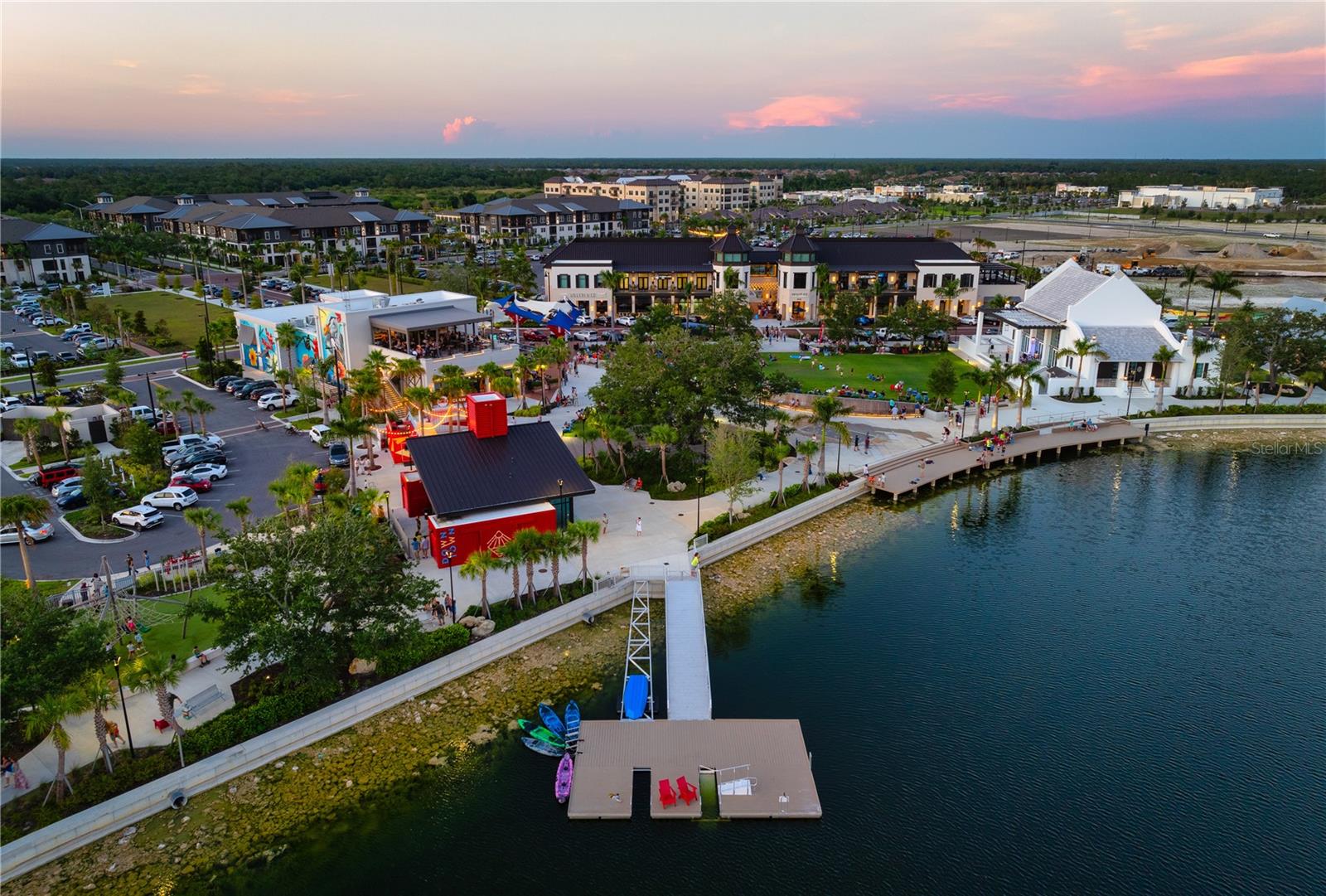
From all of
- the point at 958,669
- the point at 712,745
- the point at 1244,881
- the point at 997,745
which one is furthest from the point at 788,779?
the point at 1244,881

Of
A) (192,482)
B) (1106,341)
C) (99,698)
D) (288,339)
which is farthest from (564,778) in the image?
(1106,341)

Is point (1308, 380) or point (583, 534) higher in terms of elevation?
point (1308, 380)

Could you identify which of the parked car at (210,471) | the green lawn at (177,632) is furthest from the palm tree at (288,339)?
the green lawn at (177,632)

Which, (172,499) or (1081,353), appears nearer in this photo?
(172,499)

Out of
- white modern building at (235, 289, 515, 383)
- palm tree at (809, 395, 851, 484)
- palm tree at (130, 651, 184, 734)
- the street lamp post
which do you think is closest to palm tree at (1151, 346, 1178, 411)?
palm tree at (809, 395, 851, 484)

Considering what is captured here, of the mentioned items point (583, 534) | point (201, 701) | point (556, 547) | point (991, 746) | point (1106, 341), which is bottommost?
point (991, 746)

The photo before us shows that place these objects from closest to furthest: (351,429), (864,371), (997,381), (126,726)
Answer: (126,726)
(351,429)
(997,381)
(864,371)

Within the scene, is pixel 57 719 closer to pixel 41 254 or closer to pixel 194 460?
pixel 194 460
